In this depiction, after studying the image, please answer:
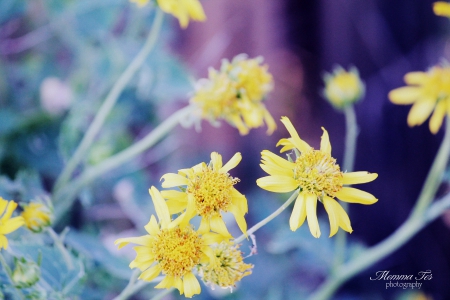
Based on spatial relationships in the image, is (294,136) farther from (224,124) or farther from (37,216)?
(224,124)

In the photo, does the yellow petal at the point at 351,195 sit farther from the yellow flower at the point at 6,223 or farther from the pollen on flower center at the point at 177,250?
the yellow flower at the point at 6,223

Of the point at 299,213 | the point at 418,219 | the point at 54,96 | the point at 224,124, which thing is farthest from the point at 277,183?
the point at 224,124

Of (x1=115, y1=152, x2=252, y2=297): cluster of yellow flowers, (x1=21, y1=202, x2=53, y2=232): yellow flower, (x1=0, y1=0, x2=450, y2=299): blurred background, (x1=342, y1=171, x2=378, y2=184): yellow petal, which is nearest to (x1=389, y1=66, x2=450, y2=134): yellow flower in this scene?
(x1=0, y1=0, x2=450, y2=299): blurred background

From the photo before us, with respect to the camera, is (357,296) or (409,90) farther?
(357,296)

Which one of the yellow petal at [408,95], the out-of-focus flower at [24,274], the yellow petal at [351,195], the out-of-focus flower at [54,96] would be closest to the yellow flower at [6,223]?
the out-of-focus flower at [24,274]

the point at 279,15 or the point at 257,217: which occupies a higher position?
the point at 279,15

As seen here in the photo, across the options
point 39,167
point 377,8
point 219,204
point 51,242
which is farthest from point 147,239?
point 377,8

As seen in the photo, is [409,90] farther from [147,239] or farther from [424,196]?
[147,239]
